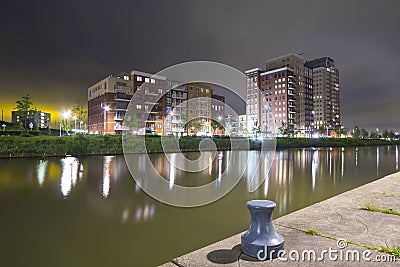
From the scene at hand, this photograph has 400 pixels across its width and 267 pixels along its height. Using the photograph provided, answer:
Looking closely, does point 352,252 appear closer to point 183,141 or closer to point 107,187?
point 107,187

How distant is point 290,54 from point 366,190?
108 m

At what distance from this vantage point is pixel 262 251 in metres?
2.77

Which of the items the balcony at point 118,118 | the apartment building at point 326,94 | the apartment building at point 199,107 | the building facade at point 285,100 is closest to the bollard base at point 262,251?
the balcony at point 118,118

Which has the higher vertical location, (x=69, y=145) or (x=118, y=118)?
(x=118, y=118)

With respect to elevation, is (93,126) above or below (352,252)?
above

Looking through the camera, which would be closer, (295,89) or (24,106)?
(24,106)

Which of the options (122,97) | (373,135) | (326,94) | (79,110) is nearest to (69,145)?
(79,110)

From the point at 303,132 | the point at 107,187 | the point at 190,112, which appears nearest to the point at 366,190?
the point at 107,187

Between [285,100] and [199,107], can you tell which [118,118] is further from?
[285,100]

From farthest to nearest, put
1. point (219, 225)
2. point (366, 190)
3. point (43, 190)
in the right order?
point (43, 190) < point (366, 190) < point (219, 225)

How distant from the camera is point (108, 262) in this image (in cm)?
393

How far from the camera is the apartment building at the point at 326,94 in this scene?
12419 centimetres

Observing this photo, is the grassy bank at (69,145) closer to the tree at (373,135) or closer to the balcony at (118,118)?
the balcony at (118,118)

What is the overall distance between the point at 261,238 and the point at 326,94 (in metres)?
138
